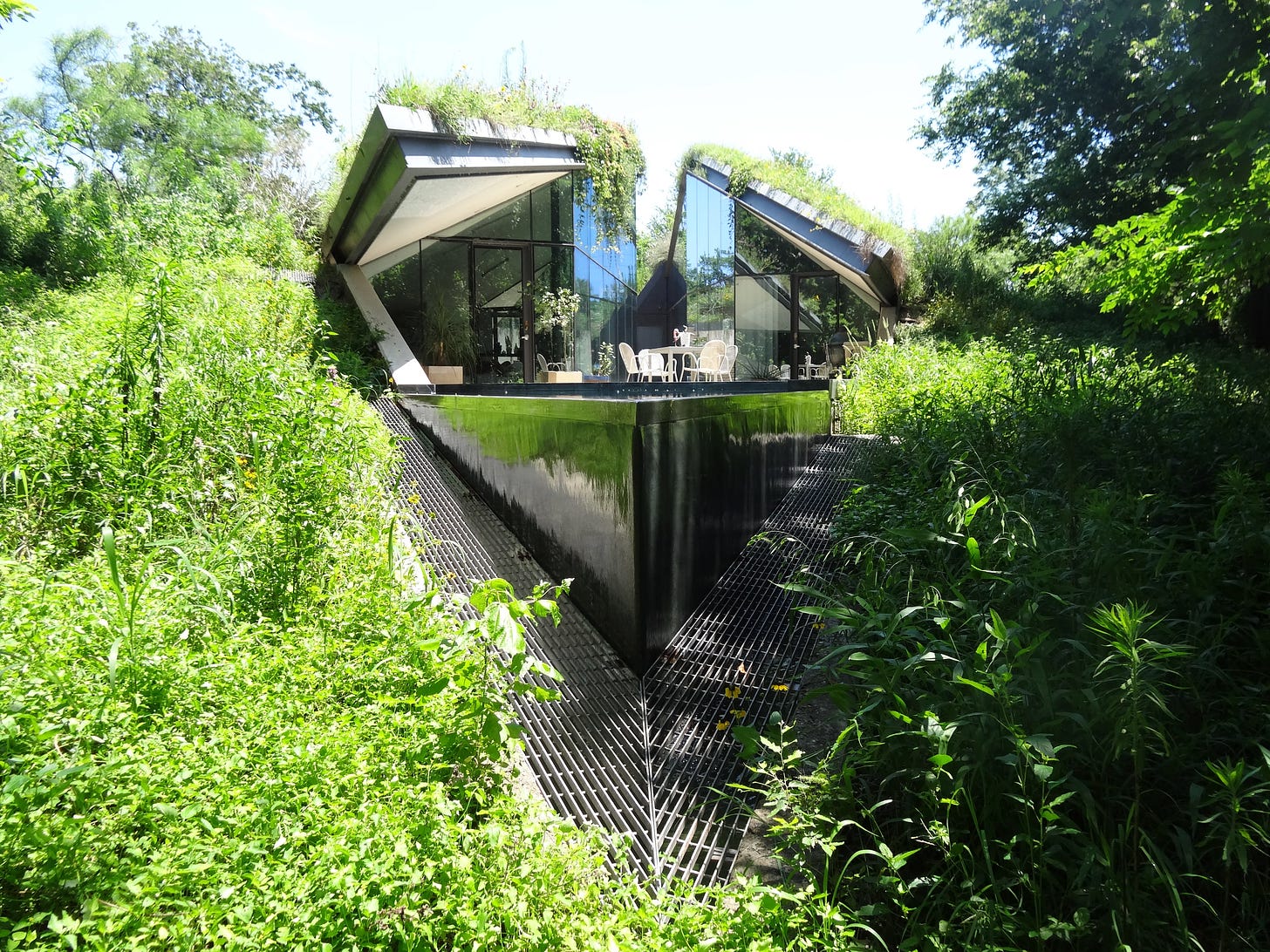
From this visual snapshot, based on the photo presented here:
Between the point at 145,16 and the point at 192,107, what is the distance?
8975mm

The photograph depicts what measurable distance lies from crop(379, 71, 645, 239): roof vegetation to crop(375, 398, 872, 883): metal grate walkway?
539 cm

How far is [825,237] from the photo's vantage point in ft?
48.0

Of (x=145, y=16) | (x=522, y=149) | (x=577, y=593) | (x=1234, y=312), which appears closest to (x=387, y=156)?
(x=522, y=149)

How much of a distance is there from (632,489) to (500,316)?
442 inches

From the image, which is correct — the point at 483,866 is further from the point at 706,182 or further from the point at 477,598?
the point at 706,182

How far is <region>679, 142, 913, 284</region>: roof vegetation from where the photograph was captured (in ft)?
49.0

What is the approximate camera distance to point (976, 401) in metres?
6.22

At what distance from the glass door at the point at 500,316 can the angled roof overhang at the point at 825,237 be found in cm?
545

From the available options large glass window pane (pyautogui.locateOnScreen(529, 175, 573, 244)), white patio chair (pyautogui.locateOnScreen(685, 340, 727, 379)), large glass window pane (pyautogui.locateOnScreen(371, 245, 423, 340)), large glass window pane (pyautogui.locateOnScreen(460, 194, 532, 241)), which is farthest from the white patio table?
large glass window pane (pyautogui.locateOnScreen(371, 245, 423, 340))

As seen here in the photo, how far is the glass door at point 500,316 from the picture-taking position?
13773mm

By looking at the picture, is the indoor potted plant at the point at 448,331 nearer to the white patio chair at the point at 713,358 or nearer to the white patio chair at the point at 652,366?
the white patio chair at the point at 652,366

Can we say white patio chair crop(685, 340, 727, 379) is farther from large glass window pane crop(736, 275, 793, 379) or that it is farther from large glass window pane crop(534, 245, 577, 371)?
large glass window pane crop(736, 275, 793, 379)

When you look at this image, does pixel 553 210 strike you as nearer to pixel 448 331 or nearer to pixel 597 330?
pixel 597 330

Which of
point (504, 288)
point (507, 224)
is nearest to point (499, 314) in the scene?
point (504, 288)
